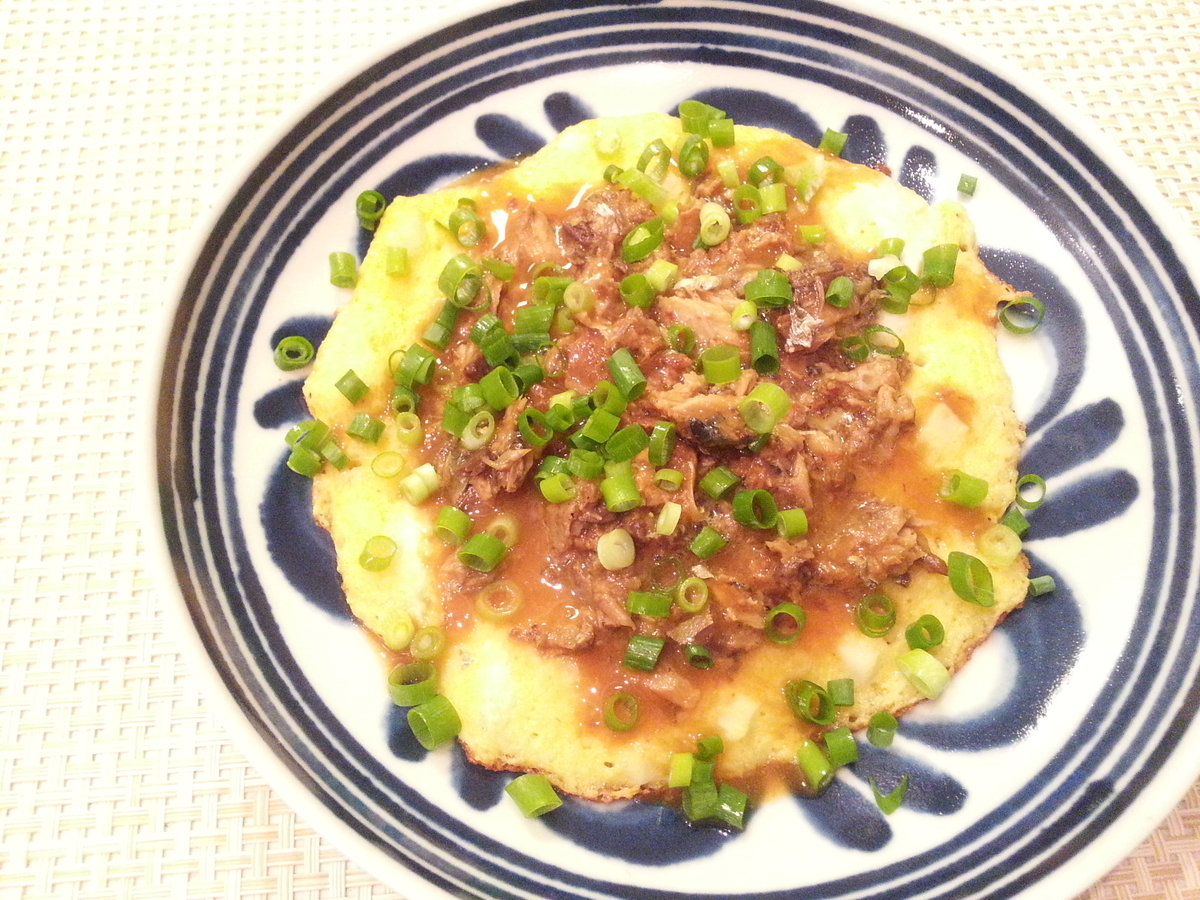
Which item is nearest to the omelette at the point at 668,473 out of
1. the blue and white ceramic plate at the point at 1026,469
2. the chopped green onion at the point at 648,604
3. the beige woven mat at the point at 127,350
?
the chopped green onion at the point at 648,604

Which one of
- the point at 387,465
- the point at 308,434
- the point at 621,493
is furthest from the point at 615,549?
the point at 308,434

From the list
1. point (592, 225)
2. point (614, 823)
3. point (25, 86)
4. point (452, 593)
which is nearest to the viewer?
point (614, 823)

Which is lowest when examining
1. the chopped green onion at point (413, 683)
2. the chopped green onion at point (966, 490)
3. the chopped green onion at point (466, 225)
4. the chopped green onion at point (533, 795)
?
the chopped green onion at point (533, 795)

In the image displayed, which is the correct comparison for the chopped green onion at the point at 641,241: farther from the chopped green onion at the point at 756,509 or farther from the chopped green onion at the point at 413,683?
the chopped green onion at the point at 413,683

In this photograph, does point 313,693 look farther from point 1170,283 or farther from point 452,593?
point 1170,283

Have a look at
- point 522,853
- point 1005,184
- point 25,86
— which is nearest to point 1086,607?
point 1005,184

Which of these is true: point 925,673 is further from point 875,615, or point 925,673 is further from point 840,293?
point 840,293

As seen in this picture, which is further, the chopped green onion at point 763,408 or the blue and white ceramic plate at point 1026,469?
the chopped green onion at point 763,408
